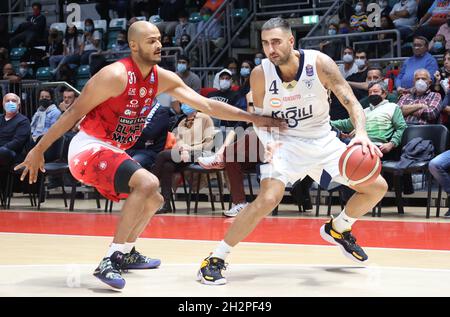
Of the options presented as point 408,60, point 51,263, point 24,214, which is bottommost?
point 24,214

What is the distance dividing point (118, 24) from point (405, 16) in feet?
22.1

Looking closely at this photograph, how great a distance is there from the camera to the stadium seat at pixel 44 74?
658 inches

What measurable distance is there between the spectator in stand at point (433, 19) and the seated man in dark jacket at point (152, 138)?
4.75 m

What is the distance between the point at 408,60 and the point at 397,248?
5.15 m

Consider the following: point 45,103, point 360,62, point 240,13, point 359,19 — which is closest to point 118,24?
point 240,13

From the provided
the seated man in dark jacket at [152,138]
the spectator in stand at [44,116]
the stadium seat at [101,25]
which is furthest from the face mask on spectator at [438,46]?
the stadium seat at [101,25]

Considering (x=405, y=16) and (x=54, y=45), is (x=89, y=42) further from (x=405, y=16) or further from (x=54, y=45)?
(x=405, y=16)

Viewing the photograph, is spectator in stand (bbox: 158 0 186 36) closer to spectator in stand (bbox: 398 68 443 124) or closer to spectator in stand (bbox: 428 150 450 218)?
spectator in stand (bbox: 398 68 443 124)

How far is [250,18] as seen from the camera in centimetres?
1636

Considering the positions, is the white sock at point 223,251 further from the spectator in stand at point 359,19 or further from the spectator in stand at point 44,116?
the spectator in stand at point 359,19

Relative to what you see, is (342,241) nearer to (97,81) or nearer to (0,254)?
(97,81)

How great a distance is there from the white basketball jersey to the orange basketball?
0.37 meters

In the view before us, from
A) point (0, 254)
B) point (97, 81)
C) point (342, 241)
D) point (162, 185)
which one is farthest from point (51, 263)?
point (162, 185)

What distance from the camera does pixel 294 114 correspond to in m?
5.46
